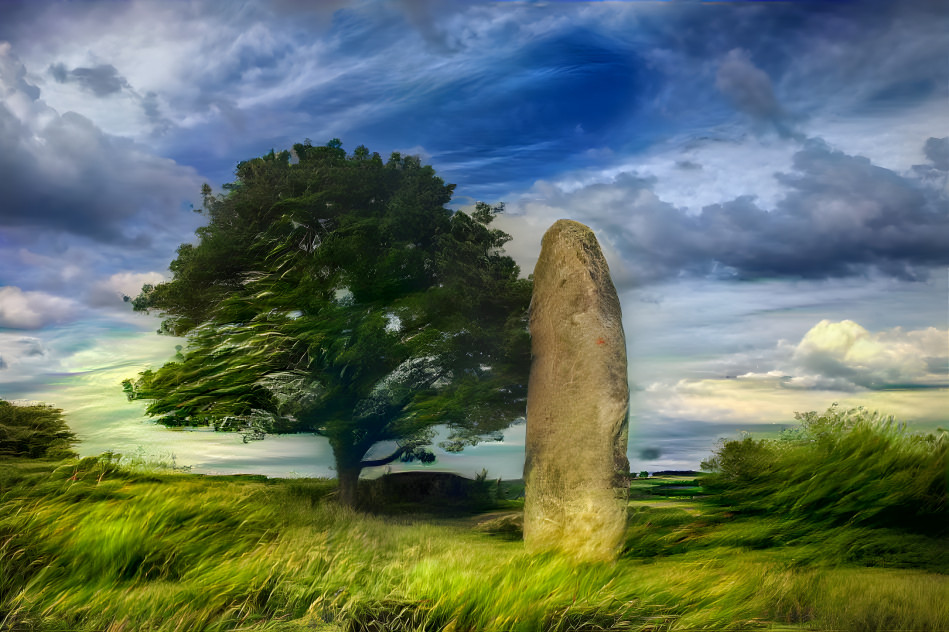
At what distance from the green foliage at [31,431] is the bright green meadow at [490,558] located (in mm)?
5063

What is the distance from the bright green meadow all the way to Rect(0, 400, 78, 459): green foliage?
506 cm

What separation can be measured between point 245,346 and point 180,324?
2983 millimetres

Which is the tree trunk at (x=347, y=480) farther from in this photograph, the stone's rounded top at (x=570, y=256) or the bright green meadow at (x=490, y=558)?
the stone's rounded top at (x=570, y=256)

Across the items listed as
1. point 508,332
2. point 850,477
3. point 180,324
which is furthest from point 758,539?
point 180,324

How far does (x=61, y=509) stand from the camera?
23.8ft

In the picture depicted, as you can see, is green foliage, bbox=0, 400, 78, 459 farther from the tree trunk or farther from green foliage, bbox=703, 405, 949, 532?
green foliage, bbox=703, 405, 949, 532

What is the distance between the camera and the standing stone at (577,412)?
318 inches

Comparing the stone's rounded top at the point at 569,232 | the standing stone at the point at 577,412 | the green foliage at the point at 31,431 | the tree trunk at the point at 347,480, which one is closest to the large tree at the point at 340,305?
the tree trunk at the point at 347,480

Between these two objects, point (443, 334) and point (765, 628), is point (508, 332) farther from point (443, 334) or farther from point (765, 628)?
point (765, 628)

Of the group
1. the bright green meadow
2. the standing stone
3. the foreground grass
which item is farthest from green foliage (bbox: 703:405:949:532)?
the standing stone

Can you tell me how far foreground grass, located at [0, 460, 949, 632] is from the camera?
5438mm

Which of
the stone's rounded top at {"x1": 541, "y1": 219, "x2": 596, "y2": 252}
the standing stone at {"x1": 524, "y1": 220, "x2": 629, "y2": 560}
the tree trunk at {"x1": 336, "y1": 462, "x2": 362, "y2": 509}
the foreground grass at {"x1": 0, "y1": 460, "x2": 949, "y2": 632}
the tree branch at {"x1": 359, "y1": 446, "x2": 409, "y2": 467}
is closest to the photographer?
the foreground grass at {"x1": 0, "y1": 460, "x2": 949, "y2": 632}

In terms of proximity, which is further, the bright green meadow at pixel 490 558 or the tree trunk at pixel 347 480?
the tree trunk at pixel 347 480

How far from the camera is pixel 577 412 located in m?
8.32
